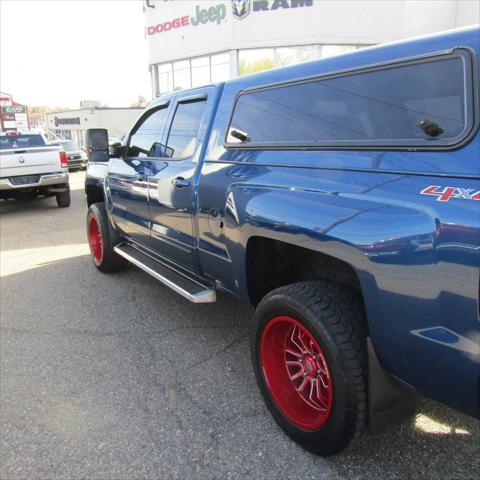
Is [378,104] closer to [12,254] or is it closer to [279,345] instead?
[279,345]

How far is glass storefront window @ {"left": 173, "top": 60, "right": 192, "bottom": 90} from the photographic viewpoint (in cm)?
2050

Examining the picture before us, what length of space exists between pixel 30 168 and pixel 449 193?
9567 millimetres

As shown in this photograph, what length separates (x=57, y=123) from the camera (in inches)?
1884

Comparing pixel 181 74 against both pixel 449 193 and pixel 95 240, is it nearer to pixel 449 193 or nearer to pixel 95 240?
pixel 95 240

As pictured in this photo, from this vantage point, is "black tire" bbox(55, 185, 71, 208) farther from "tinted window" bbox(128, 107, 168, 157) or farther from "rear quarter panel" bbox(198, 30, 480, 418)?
"rear quarter panel" bbox(198, 30, 480, 418)

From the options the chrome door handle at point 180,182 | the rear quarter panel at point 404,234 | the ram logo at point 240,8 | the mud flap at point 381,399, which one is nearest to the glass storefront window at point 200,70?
the ram logo at point 240,8

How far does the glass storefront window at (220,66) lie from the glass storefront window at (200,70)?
14.0 inches

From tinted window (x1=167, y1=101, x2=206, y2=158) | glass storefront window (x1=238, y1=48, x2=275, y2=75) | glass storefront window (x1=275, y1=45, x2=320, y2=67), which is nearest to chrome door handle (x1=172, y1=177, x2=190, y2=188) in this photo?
tinted window (x1=167, y1=101, x2=206, y2=158)

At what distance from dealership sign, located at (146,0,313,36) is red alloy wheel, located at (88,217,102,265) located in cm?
1432

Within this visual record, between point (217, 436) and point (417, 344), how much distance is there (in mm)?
1303

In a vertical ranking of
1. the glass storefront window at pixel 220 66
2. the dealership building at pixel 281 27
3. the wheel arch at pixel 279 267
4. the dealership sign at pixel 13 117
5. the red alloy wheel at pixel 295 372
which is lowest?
the red alloy wheel at pixel 295 372

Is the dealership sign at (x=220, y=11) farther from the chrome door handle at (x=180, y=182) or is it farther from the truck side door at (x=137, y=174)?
the chrome door handle at (x=180, y=182)

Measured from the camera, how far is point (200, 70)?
65.6 ft

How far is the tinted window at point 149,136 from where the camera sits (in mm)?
3959
